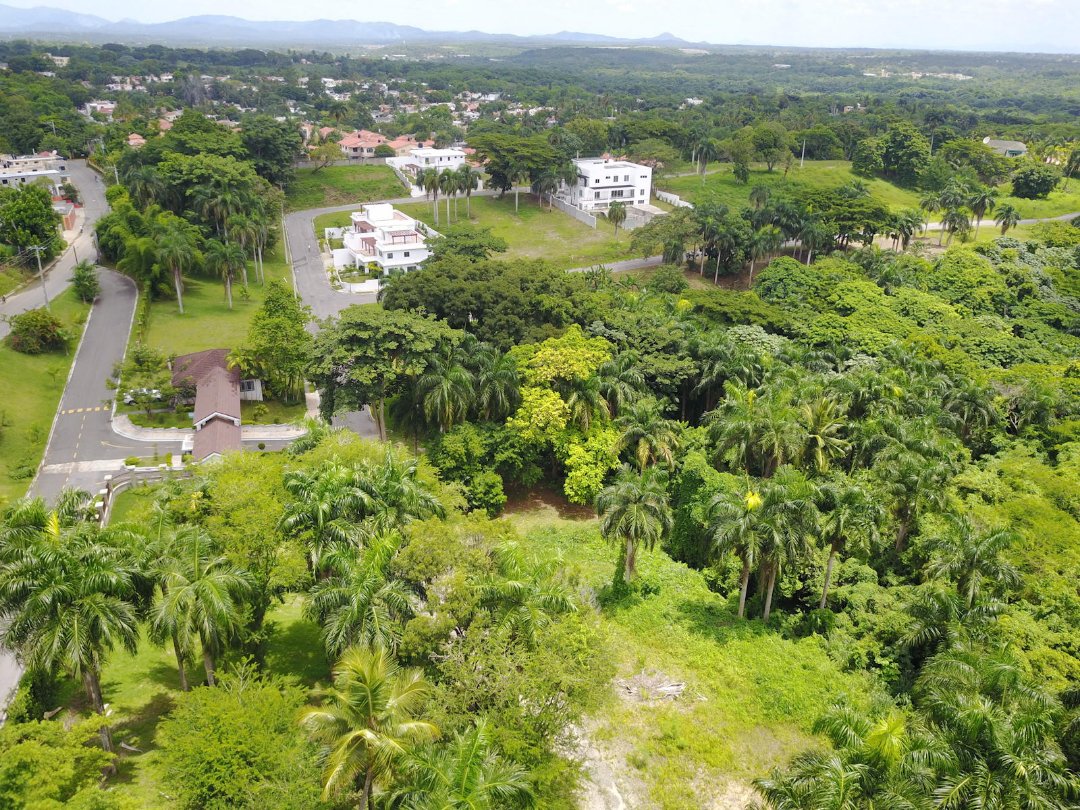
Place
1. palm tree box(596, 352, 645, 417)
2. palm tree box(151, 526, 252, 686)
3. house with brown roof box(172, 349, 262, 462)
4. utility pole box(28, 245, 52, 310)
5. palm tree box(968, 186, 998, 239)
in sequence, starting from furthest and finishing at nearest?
palm tree box(968, 186, 998, 239)
utility pole box(28, 245, 52, 310)
house with brown roof box(172, 349, 262, 462)
palm tree box(596, 352, 645, 417)
palm tree box(151, 526, 252, 686)

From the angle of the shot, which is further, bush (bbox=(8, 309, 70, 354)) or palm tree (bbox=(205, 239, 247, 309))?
palm tree (bbox=(205, 239, 247, 309))

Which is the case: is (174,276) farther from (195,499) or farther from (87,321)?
(195,499)

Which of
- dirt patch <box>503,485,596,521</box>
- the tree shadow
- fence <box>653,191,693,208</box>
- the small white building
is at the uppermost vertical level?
fence <box>653,191,693,208</box>

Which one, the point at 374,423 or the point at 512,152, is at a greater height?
the point at 512,152

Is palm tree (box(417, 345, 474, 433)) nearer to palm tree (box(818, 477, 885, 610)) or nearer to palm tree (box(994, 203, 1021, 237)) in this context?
palm tree (box(818, 477, 885, 610))

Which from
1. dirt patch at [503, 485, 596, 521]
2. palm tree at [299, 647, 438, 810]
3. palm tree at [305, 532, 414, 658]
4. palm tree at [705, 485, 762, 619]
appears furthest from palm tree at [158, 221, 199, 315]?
palm tree at [299, 647, 438, 810]

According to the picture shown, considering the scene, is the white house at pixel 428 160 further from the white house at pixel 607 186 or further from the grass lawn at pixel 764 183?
the grass lawn at pixel 764 183

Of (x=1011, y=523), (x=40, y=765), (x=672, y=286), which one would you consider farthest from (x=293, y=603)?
(x=672, y=286)

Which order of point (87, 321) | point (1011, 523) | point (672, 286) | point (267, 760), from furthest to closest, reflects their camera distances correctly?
point (672, 286)
point (87, 321)
point (1011, 523)
point (267, 760)
